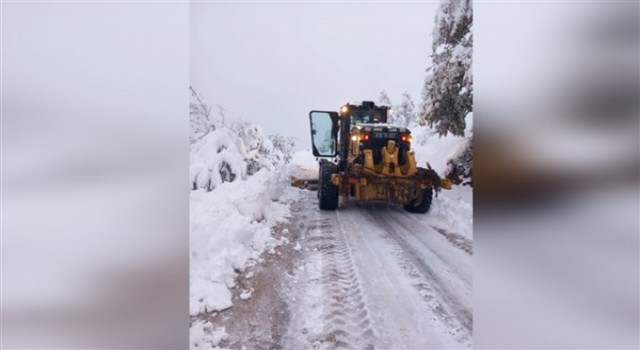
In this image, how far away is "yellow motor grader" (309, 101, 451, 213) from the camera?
76.3 inches

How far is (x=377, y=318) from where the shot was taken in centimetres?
167

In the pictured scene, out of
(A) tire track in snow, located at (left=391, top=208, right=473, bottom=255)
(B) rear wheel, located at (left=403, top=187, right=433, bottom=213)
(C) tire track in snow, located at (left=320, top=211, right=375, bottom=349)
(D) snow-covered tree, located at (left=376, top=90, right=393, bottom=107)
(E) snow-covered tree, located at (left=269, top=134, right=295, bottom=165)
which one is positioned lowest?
(C) tire track in snow, located at (left=320, top=211, right=375, bottom=349)

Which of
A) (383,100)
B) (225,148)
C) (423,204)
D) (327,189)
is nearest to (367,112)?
(383,100)

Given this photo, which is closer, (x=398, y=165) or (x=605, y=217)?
(x=605, y=217)

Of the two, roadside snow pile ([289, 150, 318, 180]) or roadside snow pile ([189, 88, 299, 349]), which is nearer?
roadside snow pile ([189, 88, 299, 349])

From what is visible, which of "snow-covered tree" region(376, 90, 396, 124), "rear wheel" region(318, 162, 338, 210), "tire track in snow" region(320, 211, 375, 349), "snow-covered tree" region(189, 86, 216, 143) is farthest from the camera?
"rear wheel" region(318, 162, 338, 210)

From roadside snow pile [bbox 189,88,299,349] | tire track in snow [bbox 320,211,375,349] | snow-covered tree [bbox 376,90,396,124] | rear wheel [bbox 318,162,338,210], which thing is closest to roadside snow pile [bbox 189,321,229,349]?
roadside snow pile [bbox 189,88,299,349]

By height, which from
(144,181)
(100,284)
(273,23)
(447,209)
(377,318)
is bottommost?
(377,318)

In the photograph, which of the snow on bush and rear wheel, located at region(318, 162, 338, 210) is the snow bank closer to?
the snow on bush

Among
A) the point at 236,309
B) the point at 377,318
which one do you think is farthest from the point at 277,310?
the point at 377,318

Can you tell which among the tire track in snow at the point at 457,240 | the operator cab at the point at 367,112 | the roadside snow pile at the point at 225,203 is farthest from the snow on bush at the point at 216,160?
the tire track in snow at the point at 457,240

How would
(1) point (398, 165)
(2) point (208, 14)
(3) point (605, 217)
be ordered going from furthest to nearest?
(1) point (398, 165) → (2) point (208, 14) → (3) point (605, 217)

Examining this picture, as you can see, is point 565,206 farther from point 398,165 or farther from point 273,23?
point 273,23

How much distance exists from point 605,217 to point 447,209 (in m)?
0.65
